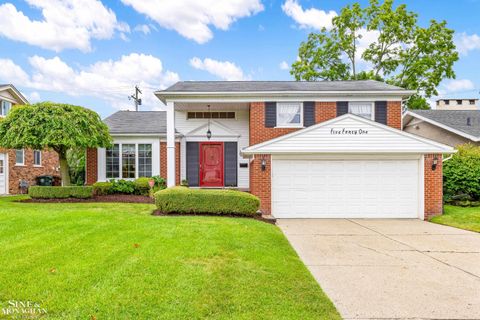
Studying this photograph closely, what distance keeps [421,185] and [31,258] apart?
34.7ft

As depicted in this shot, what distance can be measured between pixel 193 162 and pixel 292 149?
6.30 metres

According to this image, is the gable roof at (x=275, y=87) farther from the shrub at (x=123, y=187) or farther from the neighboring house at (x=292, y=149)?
the shrub at (x=123, y=187)

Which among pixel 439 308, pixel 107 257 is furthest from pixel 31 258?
pixel 439 308

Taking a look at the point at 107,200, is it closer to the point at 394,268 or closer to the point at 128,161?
the point at 128,161

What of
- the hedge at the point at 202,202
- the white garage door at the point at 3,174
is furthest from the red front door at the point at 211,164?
the white garage door at the point at 3,174

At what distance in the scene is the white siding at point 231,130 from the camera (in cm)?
1505

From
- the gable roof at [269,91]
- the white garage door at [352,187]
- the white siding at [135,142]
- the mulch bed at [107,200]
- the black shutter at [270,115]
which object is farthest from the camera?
the white siding at [135,142]

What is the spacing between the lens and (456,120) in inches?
693

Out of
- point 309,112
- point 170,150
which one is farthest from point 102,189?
point 309,112

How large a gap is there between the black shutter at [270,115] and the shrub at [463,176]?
7.13 m

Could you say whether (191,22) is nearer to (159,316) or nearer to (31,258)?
(31,258)

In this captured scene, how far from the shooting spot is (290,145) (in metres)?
10.2

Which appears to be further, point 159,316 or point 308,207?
point 308,207

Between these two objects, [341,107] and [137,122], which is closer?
[341,107]
